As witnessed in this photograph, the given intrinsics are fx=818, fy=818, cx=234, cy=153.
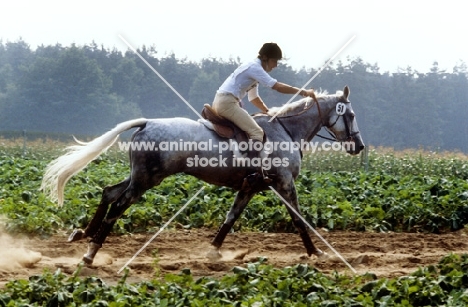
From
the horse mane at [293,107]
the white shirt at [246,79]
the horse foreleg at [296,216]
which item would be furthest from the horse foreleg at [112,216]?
the horse mane at [293,107]

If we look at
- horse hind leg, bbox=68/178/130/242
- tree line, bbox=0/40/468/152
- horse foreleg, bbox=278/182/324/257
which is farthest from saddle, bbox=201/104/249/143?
tree line, bbox=0/40/468/152

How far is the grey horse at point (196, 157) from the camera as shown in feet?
31.0

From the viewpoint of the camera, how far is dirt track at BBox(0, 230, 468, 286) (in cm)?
934

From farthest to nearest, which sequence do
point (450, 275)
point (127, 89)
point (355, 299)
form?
point (127, 89)
point (450, 275)
point (355, 299)

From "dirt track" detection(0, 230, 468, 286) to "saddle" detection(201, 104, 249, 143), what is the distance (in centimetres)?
153

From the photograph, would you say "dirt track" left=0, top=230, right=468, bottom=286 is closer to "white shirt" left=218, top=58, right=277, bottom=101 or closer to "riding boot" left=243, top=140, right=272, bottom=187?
"riding boot" left=243, top=140, right=272, bottom=187

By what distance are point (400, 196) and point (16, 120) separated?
203 feet

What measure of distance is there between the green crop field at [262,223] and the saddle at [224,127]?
1.59 metres

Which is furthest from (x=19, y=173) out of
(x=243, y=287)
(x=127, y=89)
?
(x=127, y=89)

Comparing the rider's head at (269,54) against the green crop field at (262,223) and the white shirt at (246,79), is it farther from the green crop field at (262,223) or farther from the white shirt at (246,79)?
the green crop field at (262,223)

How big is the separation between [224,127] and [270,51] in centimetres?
110

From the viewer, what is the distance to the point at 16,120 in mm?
72375

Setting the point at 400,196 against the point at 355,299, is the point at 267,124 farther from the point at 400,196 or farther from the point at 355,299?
the point at 400,196

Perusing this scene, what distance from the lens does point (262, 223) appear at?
13234 millimetres
